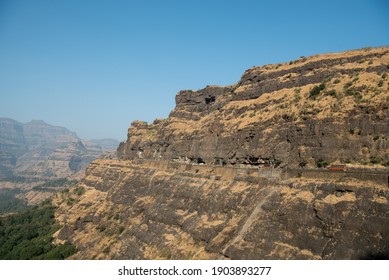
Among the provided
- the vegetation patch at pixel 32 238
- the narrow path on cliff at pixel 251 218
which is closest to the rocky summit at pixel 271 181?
the narrow path on cliff at pixel 251 218

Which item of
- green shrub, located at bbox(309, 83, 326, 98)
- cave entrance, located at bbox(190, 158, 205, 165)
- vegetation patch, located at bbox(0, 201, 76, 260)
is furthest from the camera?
cave entrance, located at bbox(190, 158, 205, 165)

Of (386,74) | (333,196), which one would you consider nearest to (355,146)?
(333,196)

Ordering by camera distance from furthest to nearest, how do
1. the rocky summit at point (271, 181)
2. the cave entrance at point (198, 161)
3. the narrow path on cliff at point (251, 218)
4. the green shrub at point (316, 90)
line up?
the cave entrance at point (198, 161) < the green shrub at point (316, 90) < the narrow path on cliff at point (251, 218) < the rocky summit at point (271, 181)

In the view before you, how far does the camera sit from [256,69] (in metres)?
63.6

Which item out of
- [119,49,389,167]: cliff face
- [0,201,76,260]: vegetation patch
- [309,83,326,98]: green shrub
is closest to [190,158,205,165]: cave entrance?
[119,49,389,167]: cliff face

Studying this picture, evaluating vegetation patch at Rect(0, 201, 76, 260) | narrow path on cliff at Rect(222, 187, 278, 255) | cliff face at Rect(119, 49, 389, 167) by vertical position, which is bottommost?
vegetation patch at Rect(0, 201, 76, 260)

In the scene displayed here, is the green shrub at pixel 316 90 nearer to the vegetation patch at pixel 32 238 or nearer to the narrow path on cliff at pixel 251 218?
A: the narrow path on cliff at pixel 251 218

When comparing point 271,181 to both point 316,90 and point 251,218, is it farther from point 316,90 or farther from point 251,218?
point 316,90

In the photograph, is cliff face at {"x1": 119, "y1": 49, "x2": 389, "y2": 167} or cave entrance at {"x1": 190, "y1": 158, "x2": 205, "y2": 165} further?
cave entrance at {"x1": 190, "y1": 158, "x2": 205, "y2": 165}

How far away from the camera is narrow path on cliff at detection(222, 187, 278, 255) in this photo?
97.2 ft

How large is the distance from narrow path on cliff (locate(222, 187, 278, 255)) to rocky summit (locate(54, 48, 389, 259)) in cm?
12

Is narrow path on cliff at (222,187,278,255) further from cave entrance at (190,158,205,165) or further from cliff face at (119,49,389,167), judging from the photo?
cave entrance at (190,158,205,165)

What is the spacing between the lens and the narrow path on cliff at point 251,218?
1166 inches

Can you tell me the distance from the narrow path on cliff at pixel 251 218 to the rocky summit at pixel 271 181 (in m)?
0.12
